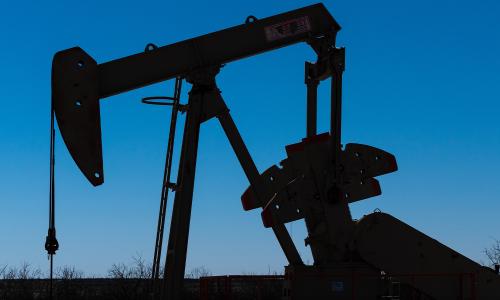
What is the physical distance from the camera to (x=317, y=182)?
12.2 meters

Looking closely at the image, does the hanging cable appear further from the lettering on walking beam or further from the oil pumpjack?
the lettering on walking beam

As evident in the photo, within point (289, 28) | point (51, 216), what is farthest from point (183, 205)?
point (289, 28)

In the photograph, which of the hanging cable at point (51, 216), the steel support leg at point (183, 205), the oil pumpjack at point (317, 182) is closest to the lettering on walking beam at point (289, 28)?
the oil pumpjack at point (317, 182)

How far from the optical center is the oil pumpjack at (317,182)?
11.7 meters

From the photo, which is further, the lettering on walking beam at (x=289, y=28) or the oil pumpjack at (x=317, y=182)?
the lettering on walking beam at (x=289, y=28)

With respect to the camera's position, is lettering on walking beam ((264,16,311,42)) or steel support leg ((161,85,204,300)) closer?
steel support leg ((161,85,204,300))

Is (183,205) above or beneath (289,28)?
beneath

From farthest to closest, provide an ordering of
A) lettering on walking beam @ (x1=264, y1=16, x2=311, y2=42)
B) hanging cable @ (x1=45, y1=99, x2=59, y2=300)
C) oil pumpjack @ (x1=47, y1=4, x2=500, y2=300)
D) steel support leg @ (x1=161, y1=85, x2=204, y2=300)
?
lettering on walking beam @ (x1=264, y1=16, x2=311, y2=42) → oil pumpjack @ (x1=47, y1=4, x2=500, y2=300) → steel support leg @ (x1=161, y1=85, x2=204, y2=300) → hanging cable @ (x1=45, y1=99, x2=59, y2=300)

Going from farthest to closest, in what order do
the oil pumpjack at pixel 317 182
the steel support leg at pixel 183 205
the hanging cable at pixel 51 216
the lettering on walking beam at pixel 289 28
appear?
the lettering on walking beam at pixel 289 28 < the oil pumpjack at pixel 317 182 < the steel support leg at pixel 183 205 < the hanging cable at pixel 51 216

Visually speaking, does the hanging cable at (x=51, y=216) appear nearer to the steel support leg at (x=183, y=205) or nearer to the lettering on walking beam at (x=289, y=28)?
the steel support leg at (x=183, y=205)

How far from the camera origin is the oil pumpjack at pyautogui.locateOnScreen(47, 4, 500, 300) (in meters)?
11.7

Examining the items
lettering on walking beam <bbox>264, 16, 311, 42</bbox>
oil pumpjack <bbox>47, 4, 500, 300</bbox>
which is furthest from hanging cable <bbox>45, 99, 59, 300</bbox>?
lettering on walking beam <bbox>264, 16, 311, 42</bbox>

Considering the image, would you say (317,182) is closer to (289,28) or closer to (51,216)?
(289,28)

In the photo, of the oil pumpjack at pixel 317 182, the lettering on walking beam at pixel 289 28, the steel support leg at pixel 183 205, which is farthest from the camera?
the lettering on walking beam at pixel 289 28
